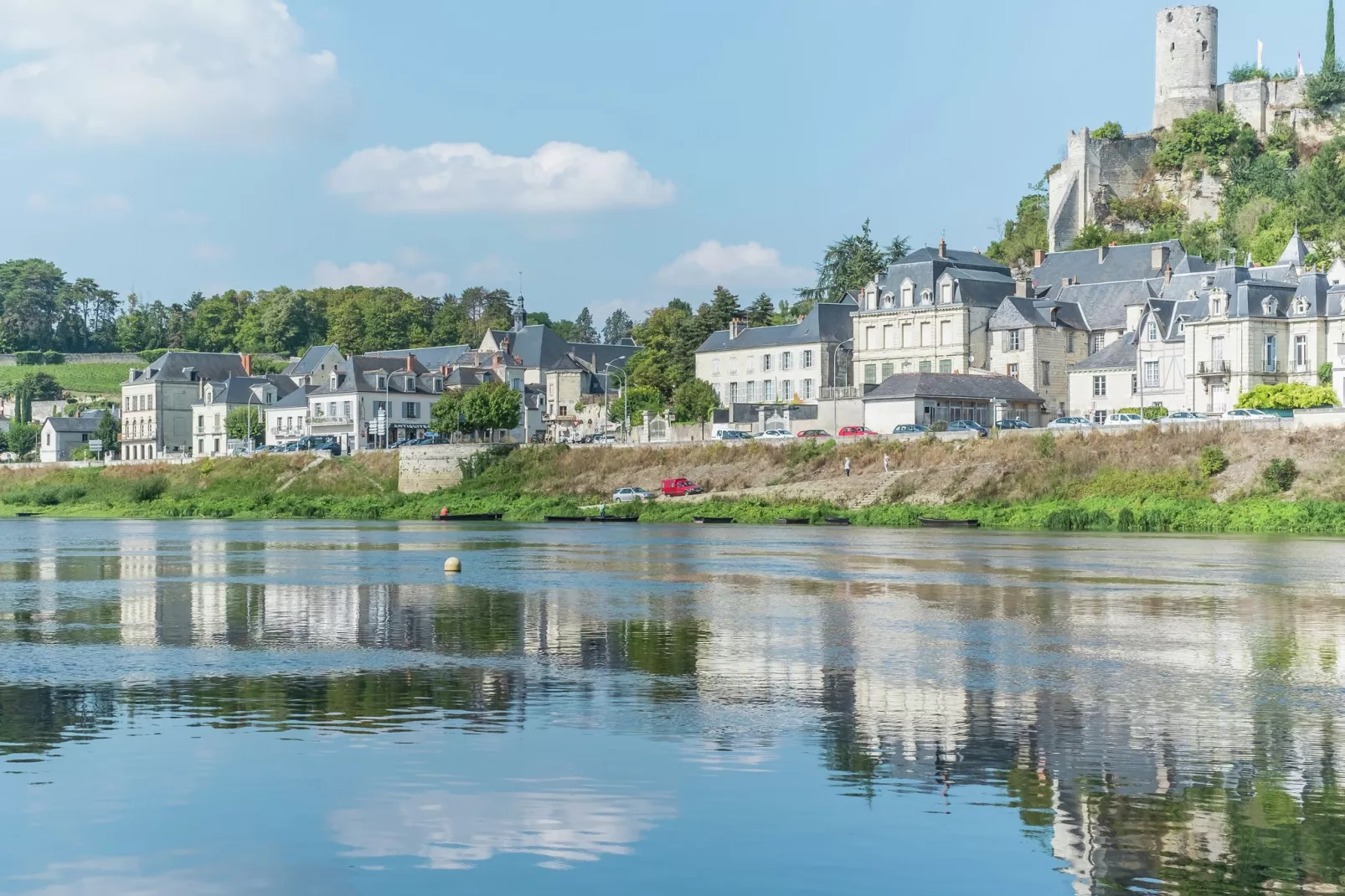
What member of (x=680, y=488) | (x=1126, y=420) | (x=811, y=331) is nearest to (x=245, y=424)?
(x=811, y=331)

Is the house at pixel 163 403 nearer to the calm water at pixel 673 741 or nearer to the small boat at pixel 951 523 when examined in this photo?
→ the small boat at pixel 951 523

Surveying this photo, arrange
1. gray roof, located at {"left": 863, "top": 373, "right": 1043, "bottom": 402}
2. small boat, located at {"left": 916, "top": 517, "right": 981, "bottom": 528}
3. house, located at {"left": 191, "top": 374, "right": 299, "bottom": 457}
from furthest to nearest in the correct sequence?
house, located at {"left": 191, "top": 374, "right": 299, "bottom": 457} < gray roof, located at {"left": 863, "top": 373, "right": 1043, "bottom": 402} < small boat, located at {"left": 916, "top": 517, "right": 981, "bottom": 528}

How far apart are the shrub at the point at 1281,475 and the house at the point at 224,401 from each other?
90.8 metres

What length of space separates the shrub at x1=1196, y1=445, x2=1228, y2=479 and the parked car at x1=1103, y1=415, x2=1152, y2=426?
5.17 metres

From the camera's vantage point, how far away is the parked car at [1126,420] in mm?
74875

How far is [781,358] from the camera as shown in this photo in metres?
108

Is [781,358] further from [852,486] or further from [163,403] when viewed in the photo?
[163,403]

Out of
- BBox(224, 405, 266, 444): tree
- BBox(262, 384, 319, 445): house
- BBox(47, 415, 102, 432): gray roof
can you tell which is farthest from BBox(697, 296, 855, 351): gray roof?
BBox(47, 415, 102, 432): gray roof

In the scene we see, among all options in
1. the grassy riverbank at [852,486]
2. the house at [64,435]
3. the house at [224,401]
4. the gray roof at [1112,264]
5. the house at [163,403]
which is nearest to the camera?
the grassy riverbank at [852,486]

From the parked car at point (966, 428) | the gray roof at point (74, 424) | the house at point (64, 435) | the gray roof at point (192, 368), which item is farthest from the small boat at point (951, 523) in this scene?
the gray roof at point (74, 424)

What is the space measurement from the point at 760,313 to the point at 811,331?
1837 cm

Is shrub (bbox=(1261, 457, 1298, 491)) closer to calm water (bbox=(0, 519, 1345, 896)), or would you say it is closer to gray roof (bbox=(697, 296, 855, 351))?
calm water (bbox=(0, 519, 1345, 896))

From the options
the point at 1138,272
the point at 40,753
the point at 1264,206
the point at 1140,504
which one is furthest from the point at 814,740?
the point at 1264,206

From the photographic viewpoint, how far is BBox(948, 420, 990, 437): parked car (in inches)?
3132
